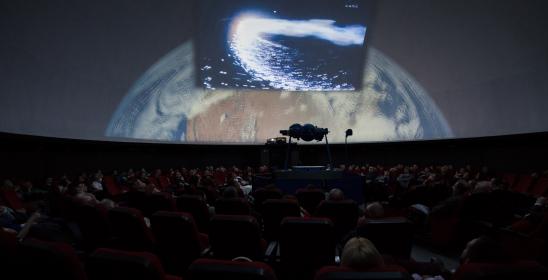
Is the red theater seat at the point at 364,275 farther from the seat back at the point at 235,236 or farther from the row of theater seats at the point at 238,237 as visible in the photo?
the seat back at the point at 235,236

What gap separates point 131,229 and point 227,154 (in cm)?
2244

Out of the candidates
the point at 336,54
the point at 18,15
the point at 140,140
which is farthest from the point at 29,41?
the point at 336,54

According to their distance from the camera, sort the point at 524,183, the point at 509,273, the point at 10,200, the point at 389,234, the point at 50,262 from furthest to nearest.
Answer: the point at 524,183 < the point at 10,200 < the point at 389,234 < the point at 50,262 < the point at 509,273

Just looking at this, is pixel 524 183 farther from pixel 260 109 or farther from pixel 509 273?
pixel 260 109

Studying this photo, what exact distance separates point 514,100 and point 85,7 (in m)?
16.2

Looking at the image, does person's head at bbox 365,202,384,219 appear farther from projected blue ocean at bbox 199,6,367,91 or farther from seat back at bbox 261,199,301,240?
projected blue ocean at bbox 199,6,367,91

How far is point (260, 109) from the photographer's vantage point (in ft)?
69.4

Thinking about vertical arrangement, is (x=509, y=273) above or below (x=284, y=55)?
below

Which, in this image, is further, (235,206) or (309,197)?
(309,197)

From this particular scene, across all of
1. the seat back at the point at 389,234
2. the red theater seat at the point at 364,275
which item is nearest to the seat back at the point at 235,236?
the seat back at the point at 389,234

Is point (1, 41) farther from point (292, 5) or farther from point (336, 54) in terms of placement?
point (336, 54)

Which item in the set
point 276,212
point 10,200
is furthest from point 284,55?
point 276,212

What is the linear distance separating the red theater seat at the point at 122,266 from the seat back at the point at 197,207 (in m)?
3.55

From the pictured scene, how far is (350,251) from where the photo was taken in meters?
2.02
